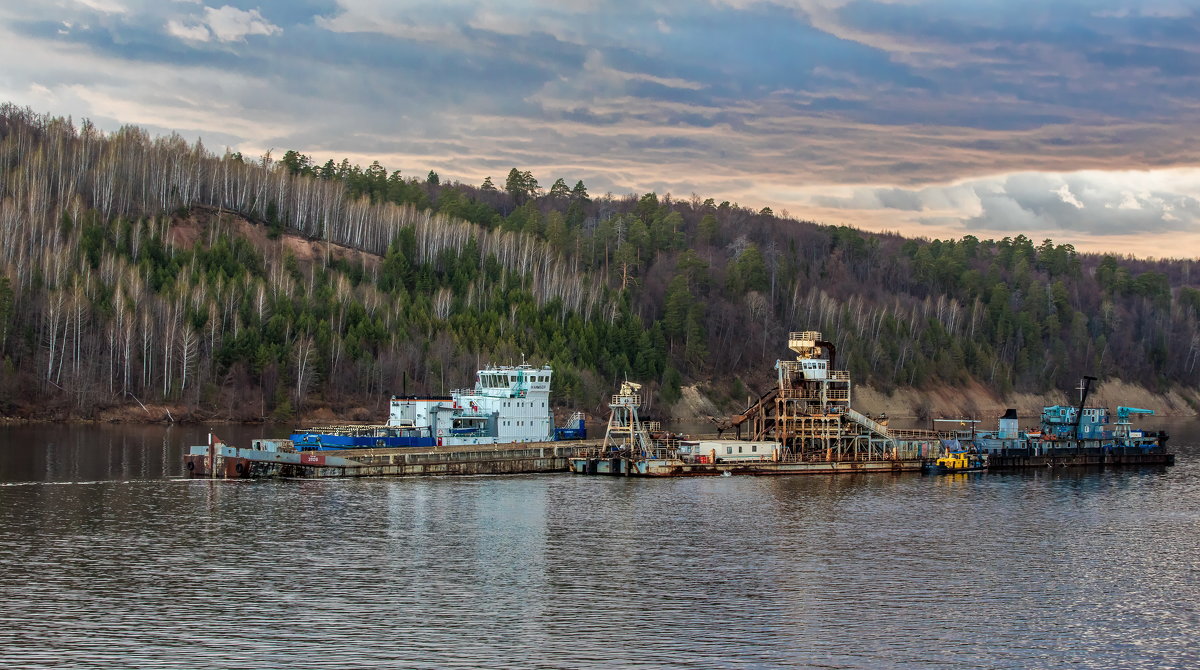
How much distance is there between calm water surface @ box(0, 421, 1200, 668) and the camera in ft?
157

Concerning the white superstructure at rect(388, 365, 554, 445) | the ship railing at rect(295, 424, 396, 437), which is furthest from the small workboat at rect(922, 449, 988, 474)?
the ship railing at rect(295, 424, 396, 437)

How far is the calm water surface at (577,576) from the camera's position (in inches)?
1882

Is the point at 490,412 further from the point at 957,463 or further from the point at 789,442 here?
the point at 957,463

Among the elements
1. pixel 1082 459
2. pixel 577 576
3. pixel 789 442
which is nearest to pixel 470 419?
pixel 789 442

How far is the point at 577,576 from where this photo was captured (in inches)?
2386

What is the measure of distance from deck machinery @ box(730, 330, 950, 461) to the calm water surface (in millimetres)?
14262

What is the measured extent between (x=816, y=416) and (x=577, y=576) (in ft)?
180

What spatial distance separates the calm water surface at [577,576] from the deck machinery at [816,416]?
1426cm

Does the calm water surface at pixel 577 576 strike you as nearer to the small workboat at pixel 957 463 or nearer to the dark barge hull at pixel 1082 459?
the small workboat at pixel 957 463

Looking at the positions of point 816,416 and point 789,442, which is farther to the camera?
point 789,442

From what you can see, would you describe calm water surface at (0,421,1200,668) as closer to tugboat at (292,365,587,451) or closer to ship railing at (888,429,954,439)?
tugboat at (292,365,587,451)

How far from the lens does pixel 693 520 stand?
259 ft

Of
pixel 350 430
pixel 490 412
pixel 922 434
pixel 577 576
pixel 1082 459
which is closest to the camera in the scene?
pixel 577 576

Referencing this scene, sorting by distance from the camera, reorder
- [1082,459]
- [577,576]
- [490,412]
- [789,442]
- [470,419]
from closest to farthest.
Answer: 1. [577,576]
2. [470,419]
3. [490,412]
4. [789,442]
5. [1082,459]
